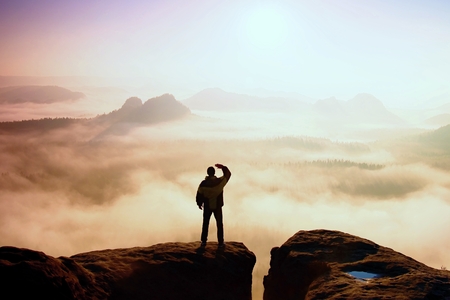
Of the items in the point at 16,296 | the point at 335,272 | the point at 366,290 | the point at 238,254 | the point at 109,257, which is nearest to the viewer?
the point at 16,296

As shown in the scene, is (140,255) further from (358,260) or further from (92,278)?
(358,260)

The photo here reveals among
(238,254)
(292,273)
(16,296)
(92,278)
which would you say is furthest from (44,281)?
(292,273)

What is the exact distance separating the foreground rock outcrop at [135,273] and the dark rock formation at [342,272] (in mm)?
1524

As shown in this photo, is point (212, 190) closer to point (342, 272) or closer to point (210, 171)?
point (210, 171)

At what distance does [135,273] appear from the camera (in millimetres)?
13789

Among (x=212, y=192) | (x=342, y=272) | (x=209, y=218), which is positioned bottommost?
(x=342, y=272)

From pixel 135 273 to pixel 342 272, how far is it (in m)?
7.46

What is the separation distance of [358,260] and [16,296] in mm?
11680

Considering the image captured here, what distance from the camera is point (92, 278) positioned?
12531 millimetres

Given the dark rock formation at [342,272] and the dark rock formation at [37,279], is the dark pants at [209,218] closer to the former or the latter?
the dark rock formation at [342,272]

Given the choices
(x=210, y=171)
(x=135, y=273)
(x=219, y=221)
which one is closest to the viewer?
(x=135, y=273)

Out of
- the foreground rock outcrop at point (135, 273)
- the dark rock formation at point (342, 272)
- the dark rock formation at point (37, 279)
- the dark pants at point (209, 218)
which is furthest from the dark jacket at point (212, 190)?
the dark rock formation at point (37, 279)

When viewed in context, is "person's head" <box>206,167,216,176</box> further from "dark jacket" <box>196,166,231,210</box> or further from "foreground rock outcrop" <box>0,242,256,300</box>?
"foreground rock outcrop" <box>0,242,256,300</box>

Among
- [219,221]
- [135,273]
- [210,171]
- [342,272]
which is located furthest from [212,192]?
[342,272]
